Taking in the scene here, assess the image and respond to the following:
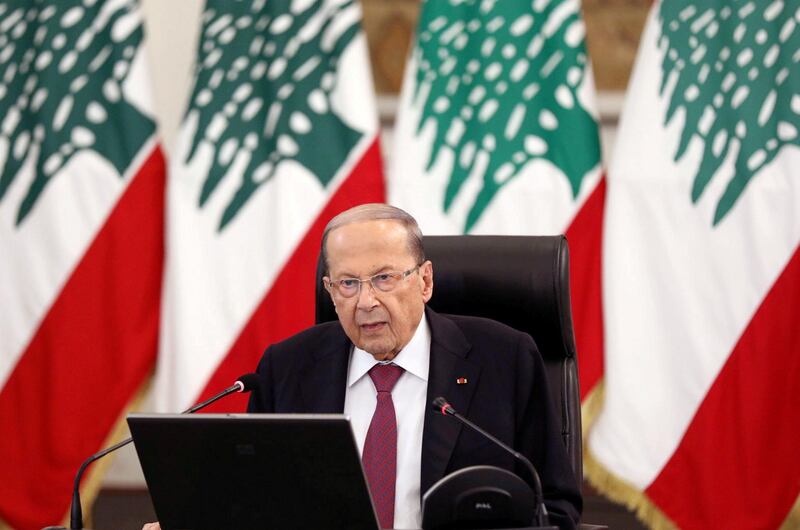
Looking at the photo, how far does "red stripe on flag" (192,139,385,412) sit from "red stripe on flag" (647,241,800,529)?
1.28 metres

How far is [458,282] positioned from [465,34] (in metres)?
1.41

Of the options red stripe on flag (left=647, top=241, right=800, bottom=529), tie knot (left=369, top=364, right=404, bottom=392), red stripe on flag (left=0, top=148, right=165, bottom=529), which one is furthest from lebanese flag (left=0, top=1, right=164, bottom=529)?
red stripe on flag (left=647, top=241, right=800, bottom=529)

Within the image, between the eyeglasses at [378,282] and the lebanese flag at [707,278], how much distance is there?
56.1 inches

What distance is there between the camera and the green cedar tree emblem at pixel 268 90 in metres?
3.45

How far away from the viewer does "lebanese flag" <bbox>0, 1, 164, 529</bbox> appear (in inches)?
139

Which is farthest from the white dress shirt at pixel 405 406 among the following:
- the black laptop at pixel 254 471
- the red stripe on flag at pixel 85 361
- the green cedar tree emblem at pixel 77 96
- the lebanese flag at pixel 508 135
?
the green cedar tree emblem at pixel 77 96

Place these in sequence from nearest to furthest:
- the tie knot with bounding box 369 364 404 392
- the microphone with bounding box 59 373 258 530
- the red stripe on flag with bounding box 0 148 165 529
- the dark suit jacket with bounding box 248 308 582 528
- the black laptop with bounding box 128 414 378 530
A: 1. the black laptop with bounding box 128 414 378 530
2. the microphone with bounding box 59 373 258 530
3. the dark suit jacket with bounding box 248 308 582 528
4. the tie knot with bounding box 369 364 404 392
5. the red stripe on flag with bounding box 0 148 165 529

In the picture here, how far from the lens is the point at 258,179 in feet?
11.4

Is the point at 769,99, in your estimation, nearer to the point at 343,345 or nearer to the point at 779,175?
the point at 779,175

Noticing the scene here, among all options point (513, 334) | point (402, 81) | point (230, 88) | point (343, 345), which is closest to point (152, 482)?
point (343, 345)

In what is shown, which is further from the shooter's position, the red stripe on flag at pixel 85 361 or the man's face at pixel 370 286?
the red stripe on flag at pixel 85 361

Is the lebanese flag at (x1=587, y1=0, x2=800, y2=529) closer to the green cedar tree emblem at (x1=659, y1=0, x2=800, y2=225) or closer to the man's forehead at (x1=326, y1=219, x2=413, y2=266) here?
the green cedar tree emblem at (x1=659, y1=0, x2=800, y2=225)

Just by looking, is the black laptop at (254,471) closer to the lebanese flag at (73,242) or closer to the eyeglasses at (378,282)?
the eyeglasses at (378,282)

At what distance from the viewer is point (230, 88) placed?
11.5 ft
